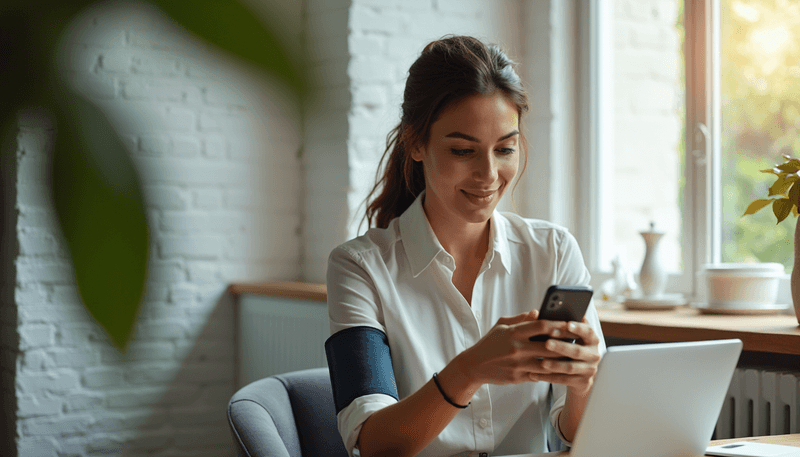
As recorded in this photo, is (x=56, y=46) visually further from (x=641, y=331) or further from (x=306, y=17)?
(x=306, y=17)

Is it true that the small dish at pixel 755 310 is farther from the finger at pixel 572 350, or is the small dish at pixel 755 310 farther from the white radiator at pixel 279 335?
the white radiator at pixel 279 335

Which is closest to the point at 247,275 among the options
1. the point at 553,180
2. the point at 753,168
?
the point at 553,180

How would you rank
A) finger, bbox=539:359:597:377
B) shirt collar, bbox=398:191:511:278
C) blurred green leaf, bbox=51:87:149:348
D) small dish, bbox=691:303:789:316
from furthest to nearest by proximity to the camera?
→ small dish, bbox=691:303:789:316 < shirt collar, bbox=398:191:511:278 < finger, bbox=539:359:597:377 < blurred green leaf, bbox=51:87:149:348

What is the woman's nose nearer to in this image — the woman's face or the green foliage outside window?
the woman's face

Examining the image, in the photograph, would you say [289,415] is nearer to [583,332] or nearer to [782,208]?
[583,332]

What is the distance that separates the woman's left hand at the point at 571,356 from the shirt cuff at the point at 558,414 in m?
0.26

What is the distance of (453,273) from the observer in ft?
4.72

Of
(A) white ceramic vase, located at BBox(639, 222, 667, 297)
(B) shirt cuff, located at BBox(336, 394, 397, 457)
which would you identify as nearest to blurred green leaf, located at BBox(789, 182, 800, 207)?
(A) white ceramic vase, located at BBox(639, 222, 667, 297)

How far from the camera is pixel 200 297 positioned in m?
2.69

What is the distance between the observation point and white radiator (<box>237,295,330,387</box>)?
246 centimetres

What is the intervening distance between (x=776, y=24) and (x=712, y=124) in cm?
31

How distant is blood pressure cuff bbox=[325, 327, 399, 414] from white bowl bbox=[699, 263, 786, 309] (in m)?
0.97

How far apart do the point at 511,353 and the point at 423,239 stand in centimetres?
46

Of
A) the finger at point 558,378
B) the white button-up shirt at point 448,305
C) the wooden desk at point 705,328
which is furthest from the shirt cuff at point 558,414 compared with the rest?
the wooden desk at point 705,328
